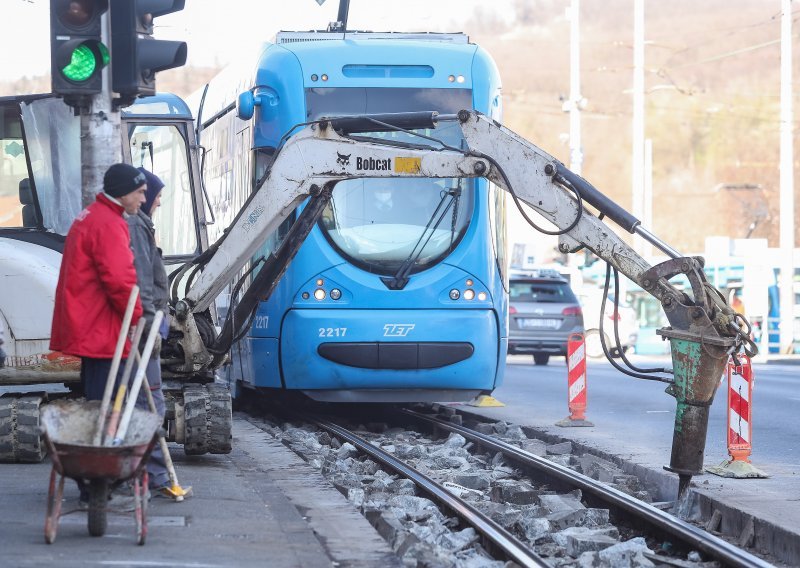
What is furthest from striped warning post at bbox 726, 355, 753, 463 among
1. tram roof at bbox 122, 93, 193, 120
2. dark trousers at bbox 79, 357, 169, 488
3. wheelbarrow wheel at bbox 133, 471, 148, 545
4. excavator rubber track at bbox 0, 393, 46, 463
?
wheelbarrow wheel at bbox 133, 471, 148, 545

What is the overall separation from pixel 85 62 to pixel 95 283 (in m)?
2.01

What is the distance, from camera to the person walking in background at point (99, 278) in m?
8.39

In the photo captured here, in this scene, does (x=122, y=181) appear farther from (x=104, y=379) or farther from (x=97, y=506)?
(x=97, y=506)

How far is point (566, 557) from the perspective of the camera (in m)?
9.08

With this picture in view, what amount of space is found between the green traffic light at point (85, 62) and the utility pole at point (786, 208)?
1309 inches

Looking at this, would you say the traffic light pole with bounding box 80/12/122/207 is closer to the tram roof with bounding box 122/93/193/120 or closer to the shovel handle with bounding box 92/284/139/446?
the shovel handle with bounding box 92/284/139/446

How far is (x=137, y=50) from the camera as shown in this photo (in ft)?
33.1

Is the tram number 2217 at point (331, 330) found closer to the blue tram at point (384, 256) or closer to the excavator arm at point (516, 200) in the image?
the blue tram at point (384, 256)

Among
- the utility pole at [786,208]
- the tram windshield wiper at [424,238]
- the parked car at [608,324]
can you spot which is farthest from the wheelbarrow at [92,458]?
the utility pole at [786,208]

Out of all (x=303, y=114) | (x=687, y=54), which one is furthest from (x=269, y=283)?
(x=687, y=54)

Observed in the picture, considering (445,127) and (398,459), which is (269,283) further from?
(445,127)

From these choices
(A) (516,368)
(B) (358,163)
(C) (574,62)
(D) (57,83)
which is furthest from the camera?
(C) (574,62)

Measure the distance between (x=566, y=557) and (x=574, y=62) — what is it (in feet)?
133

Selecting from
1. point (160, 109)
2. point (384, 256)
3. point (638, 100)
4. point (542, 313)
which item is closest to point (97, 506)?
point (160, 109)
